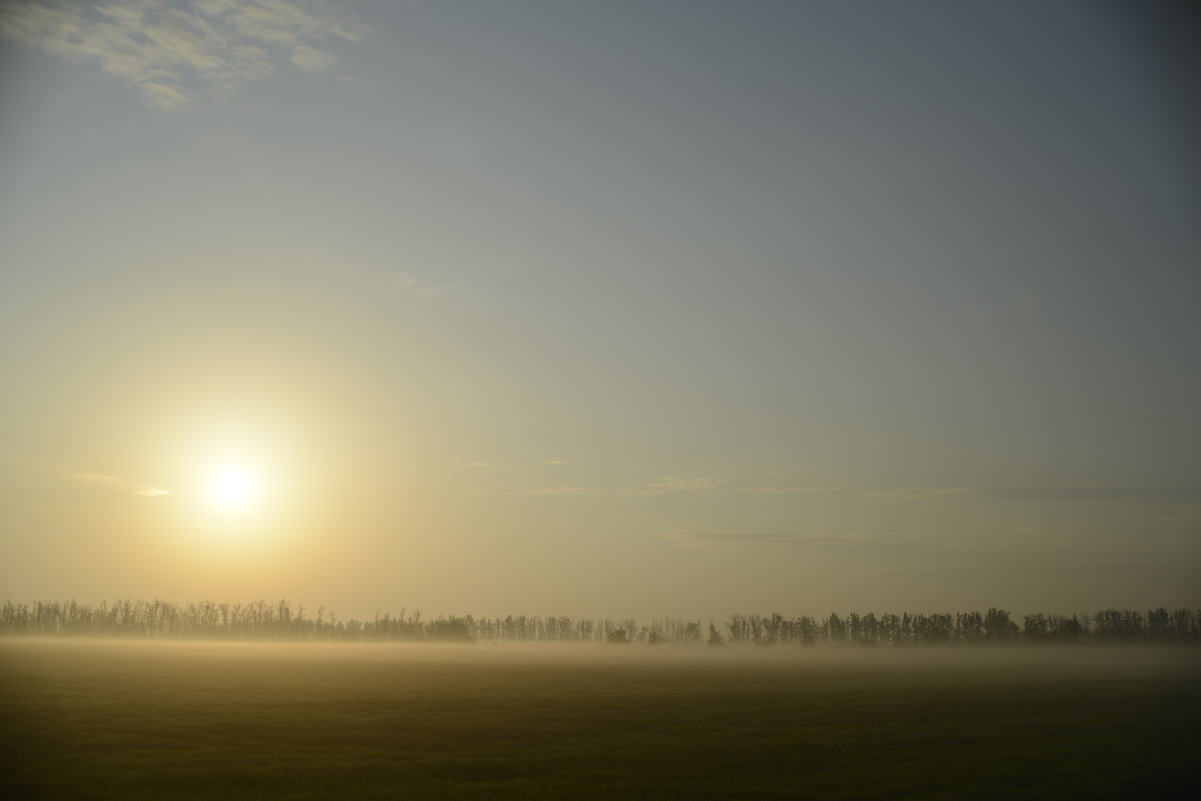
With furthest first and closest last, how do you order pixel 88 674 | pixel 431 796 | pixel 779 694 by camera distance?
pixel 88 674, pixel 779 694, pixel 431 796

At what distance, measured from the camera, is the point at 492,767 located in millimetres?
36625

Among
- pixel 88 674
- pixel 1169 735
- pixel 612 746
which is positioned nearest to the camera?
pixel 612 746

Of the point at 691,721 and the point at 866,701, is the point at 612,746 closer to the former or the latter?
the point at 691,721

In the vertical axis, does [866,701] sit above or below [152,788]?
below

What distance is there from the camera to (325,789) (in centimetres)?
3192

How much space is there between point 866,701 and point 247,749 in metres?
50.2

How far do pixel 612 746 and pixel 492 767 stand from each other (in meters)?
8.20

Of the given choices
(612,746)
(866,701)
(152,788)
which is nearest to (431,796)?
(152,788)

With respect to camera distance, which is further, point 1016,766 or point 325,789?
point 1016,766

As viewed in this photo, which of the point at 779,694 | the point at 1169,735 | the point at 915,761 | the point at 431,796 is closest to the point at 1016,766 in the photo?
the point at 915,761

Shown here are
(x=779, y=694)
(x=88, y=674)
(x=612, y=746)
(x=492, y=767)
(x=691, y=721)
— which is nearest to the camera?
(x=492, y=767)

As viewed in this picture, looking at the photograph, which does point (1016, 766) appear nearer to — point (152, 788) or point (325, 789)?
point (325, 789)

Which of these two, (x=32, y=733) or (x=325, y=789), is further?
(x=32, y=733)

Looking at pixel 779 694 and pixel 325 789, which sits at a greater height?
pixel 325 789
